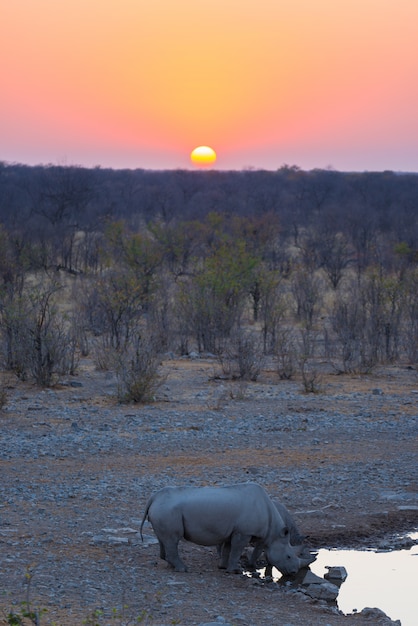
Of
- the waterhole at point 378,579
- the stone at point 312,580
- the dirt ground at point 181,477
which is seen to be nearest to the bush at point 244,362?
the dirt ground at point 181,477

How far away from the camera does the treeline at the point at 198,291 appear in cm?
1712

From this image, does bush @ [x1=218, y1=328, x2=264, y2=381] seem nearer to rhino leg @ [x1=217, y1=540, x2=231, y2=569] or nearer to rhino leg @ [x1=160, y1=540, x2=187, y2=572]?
rhino leg @ [x1=217, y1=540, x2=231, y2=569]

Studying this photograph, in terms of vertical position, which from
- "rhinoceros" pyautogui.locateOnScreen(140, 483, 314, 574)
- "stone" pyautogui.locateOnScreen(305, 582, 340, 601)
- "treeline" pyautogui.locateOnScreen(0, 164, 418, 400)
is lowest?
"stone" pyautogui.locateOnScreen(305, 582, 340, 601)

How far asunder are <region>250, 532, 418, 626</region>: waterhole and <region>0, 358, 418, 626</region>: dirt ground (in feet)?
0.83

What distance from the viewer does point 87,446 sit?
11422 millimetres

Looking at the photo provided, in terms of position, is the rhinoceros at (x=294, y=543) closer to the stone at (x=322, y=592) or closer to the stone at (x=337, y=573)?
the stone at (x=337, y=573)

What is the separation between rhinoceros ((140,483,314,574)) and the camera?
6.88 metres

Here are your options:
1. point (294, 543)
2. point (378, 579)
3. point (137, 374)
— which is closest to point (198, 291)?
point (137, 374)

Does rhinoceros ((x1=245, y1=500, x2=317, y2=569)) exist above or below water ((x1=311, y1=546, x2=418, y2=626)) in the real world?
above

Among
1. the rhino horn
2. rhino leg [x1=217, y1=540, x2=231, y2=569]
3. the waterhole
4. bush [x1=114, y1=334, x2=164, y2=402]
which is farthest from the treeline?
rhino leg [x1=217, y1=540, x2=231, y2=569]

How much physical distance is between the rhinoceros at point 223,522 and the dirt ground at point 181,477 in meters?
0.21

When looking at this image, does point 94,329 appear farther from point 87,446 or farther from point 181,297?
point 87,446

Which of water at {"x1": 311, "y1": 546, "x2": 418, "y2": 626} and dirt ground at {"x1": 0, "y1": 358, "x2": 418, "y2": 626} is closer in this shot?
dirt ground at {"x1": 0, "y1": 358, "x2": 418, "y2": 626}

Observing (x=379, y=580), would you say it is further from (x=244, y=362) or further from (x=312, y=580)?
(x=244, y=362)
